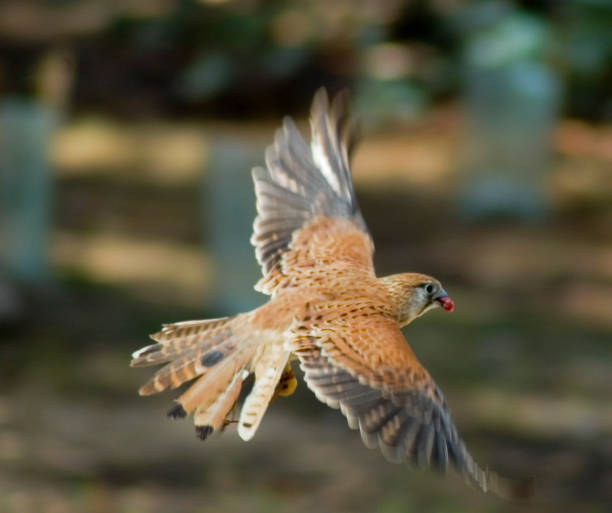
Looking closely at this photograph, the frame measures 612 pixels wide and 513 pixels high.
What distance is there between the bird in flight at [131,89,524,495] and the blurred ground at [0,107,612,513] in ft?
8.39

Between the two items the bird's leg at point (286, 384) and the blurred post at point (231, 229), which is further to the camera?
the blurred post at point (231, 229)

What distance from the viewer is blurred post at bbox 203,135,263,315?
736 centimetres

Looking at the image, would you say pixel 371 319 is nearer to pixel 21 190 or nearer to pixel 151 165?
pixel 21 190

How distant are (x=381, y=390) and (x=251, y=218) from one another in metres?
4.97

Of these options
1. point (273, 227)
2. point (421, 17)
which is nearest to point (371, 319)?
point (273, 227)

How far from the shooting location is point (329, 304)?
2738 mm

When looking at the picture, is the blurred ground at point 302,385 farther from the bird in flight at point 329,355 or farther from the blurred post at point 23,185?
the bird in flight at point 329,355

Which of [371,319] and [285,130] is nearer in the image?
[371,319]

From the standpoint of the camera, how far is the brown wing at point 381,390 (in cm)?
245

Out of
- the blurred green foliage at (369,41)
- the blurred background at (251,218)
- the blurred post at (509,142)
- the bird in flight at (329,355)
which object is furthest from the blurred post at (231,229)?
the bird in flight at (329,355)

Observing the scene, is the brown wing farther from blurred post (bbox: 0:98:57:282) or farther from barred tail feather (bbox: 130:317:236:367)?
blurred post (bbox: 0:98:57:282)

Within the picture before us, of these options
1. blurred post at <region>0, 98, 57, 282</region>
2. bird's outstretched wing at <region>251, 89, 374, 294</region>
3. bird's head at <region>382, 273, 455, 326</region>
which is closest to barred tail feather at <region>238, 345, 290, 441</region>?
bird's head at <region>382, 273, 455, 326</region>

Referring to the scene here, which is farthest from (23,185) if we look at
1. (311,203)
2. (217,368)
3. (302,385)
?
(217,368)

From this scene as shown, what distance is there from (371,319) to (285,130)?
3.04 ft
